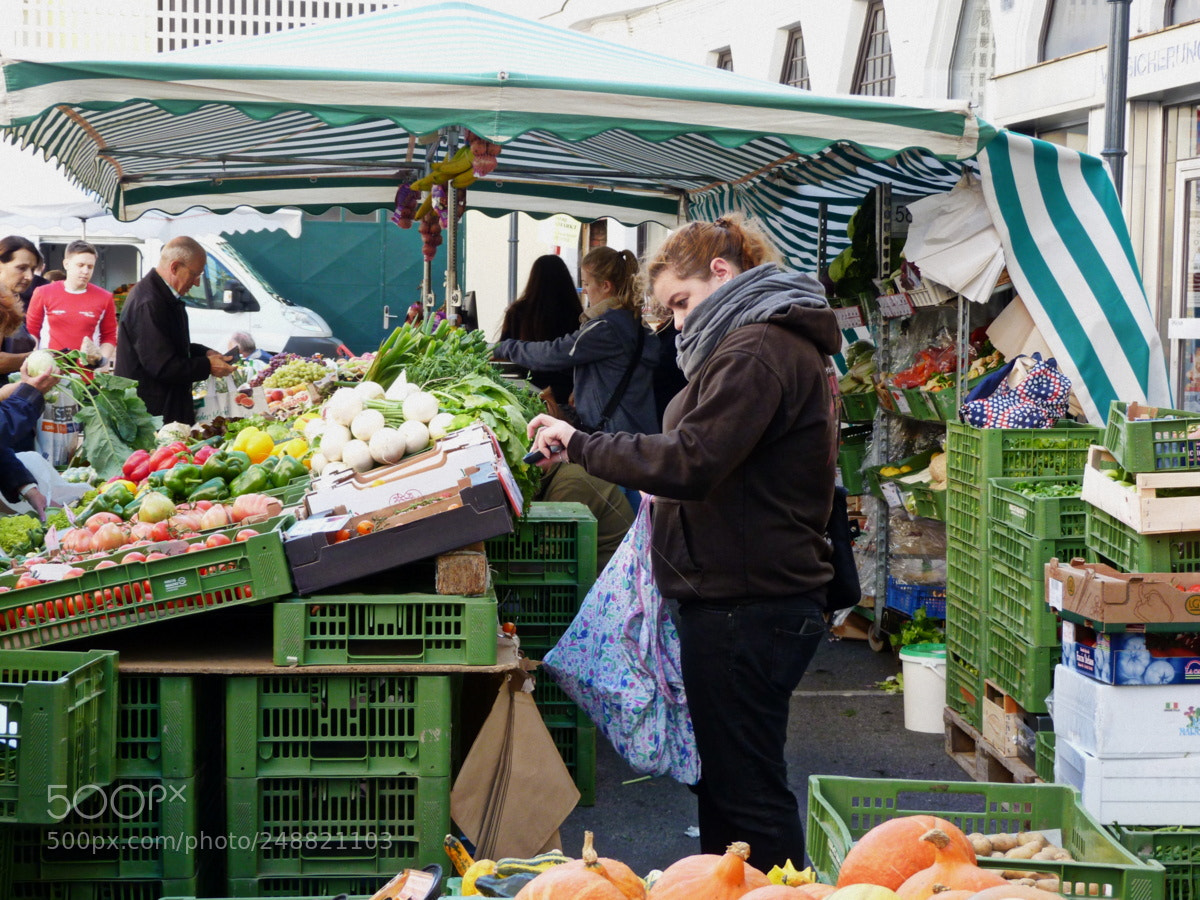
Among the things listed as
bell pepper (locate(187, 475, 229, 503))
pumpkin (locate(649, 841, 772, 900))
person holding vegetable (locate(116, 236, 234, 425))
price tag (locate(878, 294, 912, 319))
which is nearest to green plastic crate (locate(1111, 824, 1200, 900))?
pumpkin (locate(649, 841, 772, 900))

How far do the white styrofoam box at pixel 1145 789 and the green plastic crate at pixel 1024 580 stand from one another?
102 centimetres

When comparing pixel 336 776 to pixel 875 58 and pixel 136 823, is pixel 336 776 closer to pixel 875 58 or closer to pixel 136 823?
pixel 136 823

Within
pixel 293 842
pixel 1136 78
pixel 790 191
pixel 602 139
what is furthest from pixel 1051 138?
pixel 293 842

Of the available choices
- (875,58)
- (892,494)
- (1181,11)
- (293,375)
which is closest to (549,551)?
(892,494)

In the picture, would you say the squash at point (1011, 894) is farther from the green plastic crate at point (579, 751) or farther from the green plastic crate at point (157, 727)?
the green plastic crate at point (579, 751)

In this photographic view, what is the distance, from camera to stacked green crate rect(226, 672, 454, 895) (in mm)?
3154

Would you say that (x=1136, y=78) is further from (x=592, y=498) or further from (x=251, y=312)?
(x=251, y=312)

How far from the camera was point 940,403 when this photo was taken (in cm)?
637

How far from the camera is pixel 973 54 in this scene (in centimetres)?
1127

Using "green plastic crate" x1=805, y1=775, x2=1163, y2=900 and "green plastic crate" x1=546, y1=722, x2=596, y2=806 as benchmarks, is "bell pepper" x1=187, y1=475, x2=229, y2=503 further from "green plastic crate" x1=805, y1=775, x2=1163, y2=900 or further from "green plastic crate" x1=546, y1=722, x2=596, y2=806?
"green plastic crate" x1=805, y1=775, x2=1163, y2=900

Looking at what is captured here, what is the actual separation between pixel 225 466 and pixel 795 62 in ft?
40.8

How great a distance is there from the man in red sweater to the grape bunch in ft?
7.43

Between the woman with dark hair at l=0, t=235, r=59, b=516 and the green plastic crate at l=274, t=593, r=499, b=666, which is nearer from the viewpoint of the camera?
the green plastic crate at l=274, t=593, r=499, b=666

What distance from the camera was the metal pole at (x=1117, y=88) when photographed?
5.91 m
